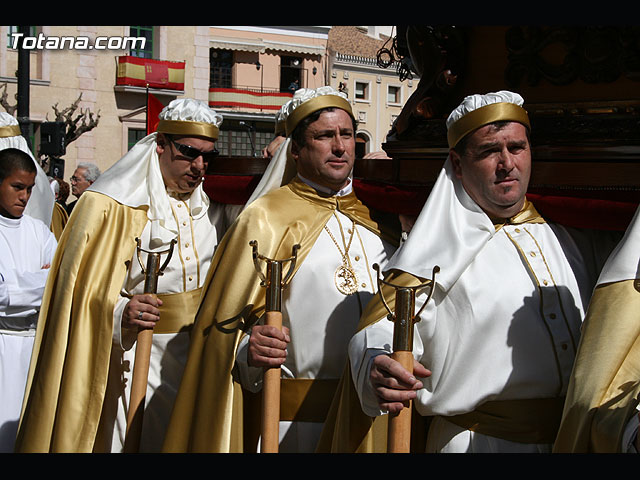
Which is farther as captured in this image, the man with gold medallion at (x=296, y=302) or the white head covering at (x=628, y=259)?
the man with gold medallion at (x=296, y=302)

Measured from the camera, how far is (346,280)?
12.3 feet

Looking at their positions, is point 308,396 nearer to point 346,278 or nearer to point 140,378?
point 346,278

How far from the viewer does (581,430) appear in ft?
8.37

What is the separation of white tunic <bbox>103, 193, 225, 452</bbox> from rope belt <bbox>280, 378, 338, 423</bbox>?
1.08m

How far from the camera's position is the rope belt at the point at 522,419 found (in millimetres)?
2900

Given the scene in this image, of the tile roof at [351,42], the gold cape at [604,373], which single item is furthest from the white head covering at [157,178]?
the tile roof at [351,42]

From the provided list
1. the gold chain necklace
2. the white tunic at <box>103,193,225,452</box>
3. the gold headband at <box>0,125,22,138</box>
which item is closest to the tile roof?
the gold headband at <box>0,125,22,138</box>

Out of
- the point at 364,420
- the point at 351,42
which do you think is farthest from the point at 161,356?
the point at 351,42

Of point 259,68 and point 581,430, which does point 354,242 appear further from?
point 259,68

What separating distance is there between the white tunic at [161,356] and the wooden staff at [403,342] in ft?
7.07

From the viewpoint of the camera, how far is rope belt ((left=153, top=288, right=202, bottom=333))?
463cm

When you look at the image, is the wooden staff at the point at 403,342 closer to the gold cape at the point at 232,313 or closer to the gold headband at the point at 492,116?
the gold headband at the point at 492,116

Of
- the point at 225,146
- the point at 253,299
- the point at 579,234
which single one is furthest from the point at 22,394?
the point at 225,146

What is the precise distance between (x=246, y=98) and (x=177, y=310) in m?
27.3
